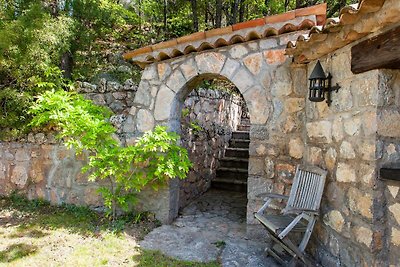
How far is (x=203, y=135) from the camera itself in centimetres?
603

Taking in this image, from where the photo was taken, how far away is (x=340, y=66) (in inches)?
112

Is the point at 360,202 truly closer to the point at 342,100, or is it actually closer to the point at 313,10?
the point at 342,100

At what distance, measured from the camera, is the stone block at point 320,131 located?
3059 mm

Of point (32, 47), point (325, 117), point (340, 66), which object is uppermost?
point (32, 47)

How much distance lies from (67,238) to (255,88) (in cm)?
288

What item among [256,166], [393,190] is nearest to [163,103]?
[256,166]

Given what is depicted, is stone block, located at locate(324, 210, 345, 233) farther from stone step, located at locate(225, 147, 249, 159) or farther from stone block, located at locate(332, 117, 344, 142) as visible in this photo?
stone step, located at locate(225, 147, 249, 159)

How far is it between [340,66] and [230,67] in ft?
4.72

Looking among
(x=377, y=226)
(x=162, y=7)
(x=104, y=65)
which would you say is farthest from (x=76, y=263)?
(x=162, y=7)

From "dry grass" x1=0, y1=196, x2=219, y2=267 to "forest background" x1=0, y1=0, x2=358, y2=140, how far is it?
134cm

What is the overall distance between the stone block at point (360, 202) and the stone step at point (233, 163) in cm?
439

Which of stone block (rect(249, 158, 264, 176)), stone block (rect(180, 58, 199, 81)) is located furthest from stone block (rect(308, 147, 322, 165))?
stone block (rect(180, 58, 199, 81))

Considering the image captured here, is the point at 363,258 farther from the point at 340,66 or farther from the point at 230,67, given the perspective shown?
the point at 230,67

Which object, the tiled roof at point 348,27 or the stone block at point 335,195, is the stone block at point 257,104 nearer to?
the tiled roof at point 348,27
